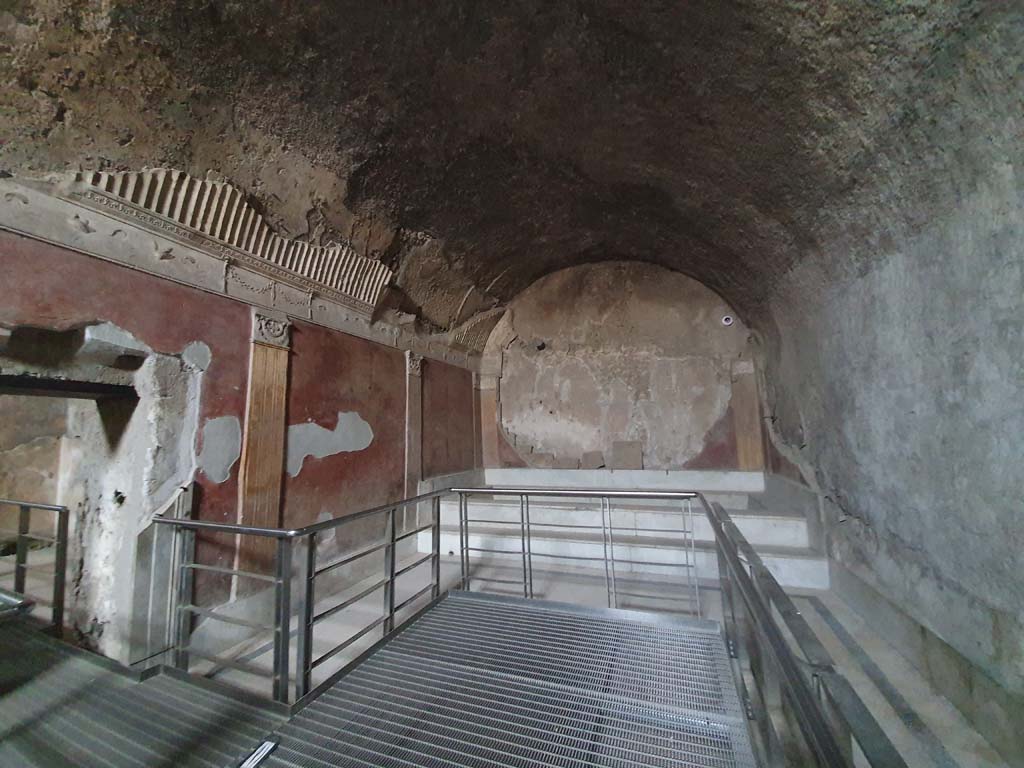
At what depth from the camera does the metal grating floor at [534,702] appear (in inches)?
73.0

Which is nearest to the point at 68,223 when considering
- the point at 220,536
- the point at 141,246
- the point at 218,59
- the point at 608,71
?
the point at 141,246

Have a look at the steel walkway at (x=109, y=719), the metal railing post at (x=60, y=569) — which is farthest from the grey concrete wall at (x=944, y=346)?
the metal railing post at (x=60, y=569)

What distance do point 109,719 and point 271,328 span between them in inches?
112

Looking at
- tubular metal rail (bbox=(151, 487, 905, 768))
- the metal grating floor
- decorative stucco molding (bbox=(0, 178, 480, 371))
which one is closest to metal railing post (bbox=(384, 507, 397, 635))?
tubular metal rail (bbox=(151, 487, 905, 768))

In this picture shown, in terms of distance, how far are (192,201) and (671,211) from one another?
15.4 feet

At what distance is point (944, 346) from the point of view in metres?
2.27

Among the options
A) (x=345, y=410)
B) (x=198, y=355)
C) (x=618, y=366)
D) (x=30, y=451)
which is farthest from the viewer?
(x=618, y=366)

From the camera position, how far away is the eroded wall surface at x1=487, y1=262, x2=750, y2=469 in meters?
7.14

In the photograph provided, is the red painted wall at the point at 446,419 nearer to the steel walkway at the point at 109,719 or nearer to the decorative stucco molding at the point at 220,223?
the decorative stucco molding at the point at 220,223

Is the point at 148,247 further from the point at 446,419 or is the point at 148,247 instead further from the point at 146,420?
the point at 446,419

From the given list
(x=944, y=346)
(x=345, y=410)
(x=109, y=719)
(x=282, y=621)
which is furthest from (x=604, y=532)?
(x=345, y=410)

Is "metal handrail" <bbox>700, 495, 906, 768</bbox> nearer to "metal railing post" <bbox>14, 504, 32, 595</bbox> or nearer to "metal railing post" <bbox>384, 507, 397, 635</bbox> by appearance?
"metal railing post" <bbox>384, 507, 397, 635</bbox>

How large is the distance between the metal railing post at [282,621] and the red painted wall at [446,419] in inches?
150

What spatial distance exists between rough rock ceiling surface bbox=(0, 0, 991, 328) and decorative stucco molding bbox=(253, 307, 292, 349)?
79 cm
